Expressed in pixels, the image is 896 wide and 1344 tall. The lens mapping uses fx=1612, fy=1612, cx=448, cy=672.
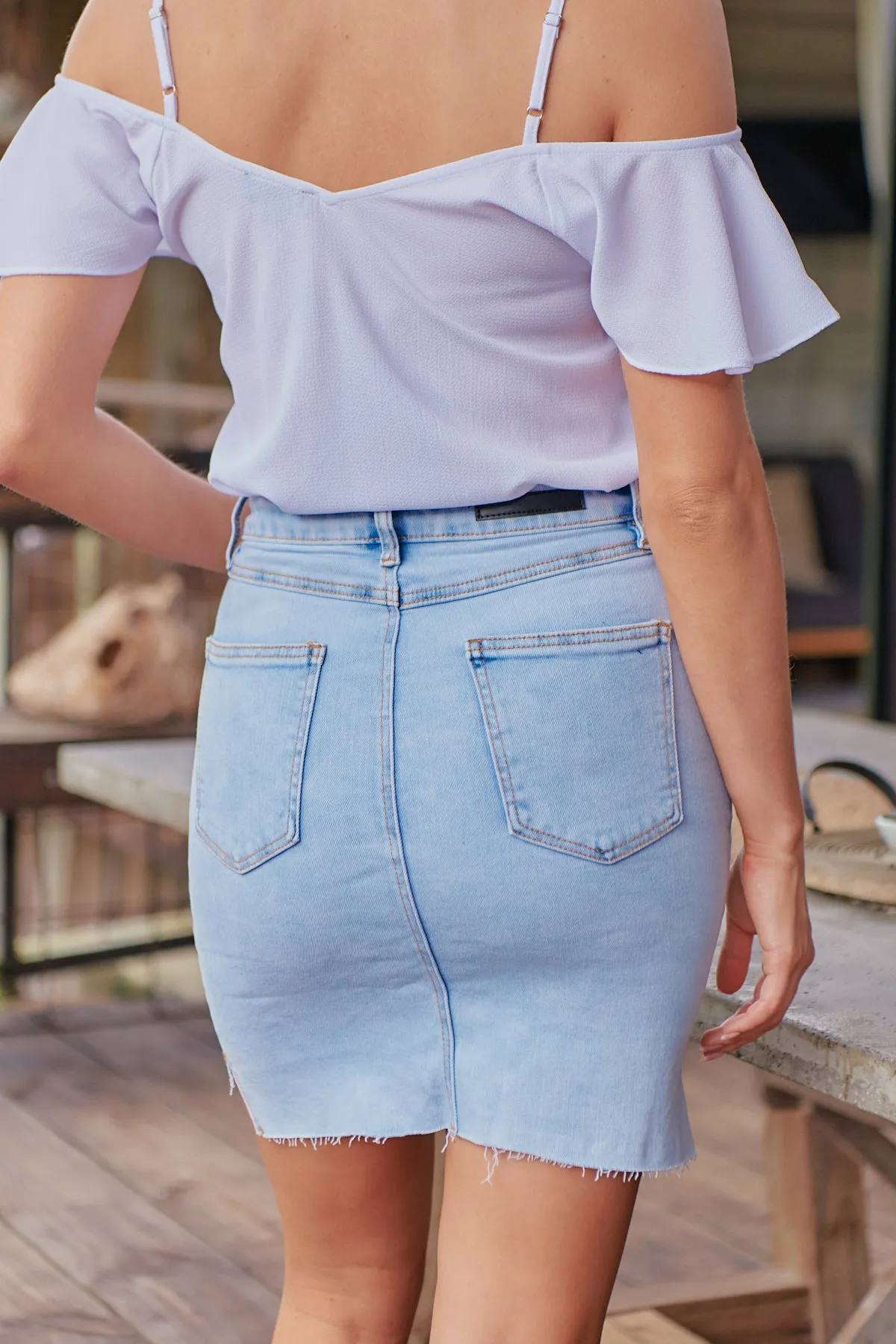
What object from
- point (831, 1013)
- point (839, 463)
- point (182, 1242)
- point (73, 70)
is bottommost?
point (182, 1242)

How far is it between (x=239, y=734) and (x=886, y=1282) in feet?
3.54

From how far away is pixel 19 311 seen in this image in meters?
0.92

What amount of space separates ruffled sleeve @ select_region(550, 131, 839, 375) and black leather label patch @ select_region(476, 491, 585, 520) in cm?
8

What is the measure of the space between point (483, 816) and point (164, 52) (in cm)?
43

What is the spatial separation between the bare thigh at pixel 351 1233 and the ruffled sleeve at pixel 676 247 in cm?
48

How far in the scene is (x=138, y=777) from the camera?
5.88 feet

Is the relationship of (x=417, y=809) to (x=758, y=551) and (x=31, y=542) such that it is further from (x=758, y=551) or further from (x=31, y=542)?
(x=31, y=542)

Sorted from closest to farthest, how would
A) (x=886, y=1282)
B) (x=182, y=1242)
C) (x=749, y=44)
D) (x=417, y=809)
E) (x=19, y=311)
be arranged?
(x=417, y=809) < (x=19, y=311) < (x=886, y=1282) < (x=182, y=1242) < (x=749, y=44)

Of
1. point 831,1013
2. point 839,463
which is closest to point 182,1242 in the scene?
point 831,1013

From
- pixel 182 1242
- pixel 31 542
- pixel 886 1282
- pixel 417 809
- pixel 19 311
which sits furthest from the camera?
pixel 31 542

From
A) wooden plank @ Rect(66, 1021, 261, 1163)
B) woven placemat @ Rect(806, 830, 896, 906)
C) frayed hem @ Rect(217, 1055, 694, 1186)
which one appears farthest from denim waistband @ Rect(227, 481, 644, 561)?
wooden plank @ Rect(66, 1021, 261, 1163)

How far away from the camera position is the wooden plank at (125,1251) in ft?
7.19

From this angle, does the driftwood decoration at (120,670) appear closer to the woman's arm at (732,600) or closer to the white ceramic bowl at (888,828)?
the white ceramic bowl at (888,828)

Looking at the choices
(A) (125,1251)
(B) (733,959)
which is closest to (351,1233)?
(B) (733,959)
